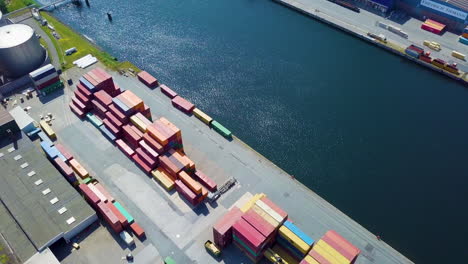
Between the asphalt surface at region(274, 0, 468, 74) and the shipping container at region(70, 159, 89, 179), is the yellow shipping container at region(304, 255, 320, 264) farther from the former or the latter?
the asphalt surface at region(274, 0, 468, 74)

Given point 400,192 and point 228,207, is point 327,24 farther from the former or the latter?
point 228,207

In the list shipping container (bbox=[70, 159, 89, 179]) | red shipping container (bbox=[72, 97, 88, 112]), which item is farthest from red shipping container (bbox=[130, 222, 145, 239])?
red shipping container (bbox=[72, 97, 88, 112])

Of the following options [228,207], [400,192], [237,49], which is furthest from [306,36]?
[228,207]

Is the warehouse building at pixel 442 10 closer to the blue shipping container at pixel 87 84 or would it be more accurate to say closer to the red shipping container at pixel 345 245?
the red shipping container at pixel 345 245

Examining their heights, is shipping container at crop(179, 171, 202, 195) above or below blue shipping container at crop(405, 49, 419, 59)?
below

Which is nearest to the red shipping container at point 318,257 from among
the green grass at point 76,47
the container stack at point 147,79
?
the container stack at point 147,79

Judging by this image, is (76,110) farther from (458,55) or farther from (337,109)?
(458,55)

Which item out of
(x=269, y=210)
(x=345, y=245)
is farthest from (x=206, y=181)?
(x=345, y=245)
